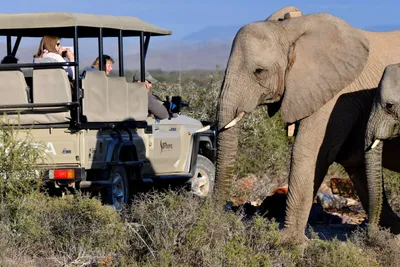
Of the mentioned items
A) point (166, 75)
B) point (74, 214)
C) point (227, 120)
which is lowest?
point (166, 75)

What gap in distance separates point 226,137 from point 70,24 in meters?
2.85

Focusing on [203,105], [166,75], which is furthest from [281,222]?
[166,75]

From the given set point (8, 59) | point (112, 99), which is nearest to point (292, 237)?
point (112, 99)

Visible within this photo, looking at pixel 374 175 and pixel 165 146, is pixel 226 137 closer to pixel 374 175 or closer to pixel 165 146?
pixel 374 175

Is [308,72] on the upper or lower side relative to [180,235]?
upper

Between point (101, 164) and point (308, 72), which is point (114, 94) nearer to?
point (101, 164)

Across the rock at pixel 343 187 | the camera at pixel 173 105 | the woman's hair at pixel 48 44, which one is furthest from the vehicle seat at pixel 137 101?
the rock at pixel 343 187

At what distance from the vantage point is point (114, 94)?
1272 centimetres

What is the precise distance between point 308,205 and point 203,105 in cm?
880

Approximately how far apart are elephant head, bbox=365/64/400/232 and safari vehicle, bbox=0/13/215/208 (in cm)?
372

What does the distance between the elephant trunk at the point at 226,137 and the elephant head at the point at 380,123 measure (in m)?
1.28

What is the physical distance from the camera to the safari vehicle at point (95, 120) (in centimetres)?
1162

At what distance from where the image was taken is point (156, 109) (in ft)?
45.4

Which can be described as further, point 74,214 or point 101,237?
point 74,214
